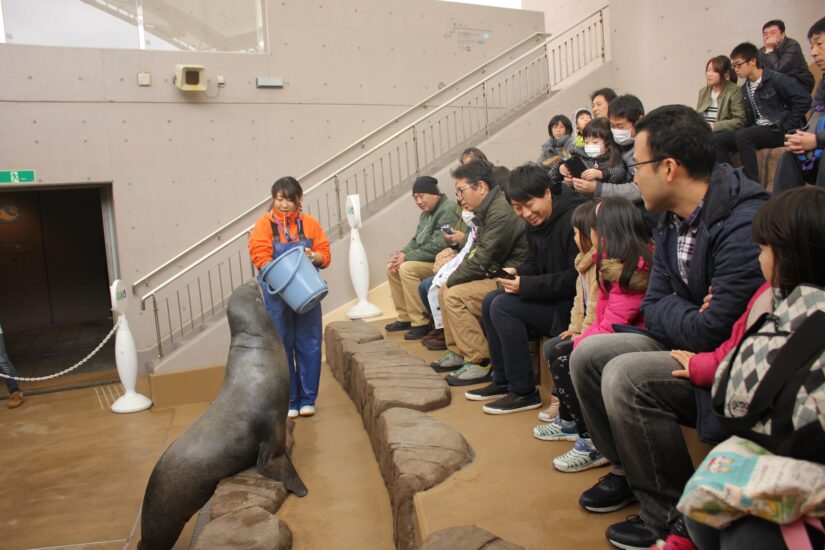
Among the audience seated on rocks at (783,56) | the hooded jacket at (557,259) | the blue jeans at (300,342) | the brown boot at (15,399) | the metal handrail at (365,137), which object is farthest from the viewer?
the metal handrail at (365,137)

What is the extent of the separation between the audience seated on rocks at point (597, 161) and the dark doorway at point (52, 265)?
8.61 meters

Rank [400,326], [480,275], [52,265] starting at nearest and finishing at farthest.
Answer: [480,275] < [400,326] < [52,265]

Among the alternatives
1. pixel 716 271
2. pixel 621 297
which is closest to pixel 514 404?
pixel 621 297

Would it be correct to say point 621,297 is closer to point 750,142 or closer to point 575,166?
point 575,166

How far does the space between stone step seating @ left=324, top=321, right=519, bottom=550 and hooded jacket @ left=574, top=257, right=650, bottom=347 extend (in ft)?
2.67

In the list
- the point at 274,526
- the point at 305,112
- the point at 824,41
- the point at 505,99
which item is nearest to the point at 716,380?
the point at 274,526

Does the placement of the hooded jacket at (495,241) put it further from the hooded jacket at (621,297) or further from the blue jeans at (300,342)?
the hooded jacket at (621,297)

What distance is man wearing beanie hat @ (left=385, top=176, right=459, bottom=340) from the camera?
575 cm

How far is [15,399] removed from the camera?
6625 millimetres

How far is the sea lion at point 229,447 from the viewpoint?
333 centimetres

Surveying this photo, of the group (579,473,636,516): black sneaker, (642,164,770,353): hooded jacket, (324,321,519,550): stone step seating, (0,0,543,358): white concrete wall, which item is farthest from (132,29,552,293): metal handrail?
(642,164,770,353): hooded jacket

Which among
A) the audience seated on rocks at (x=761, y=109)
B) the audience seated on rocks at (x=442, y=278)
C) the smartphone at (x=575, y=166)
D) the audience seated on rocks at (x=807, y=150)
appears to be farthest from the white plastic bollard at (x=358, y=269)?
the audience seated on rocks at (x=807, y=150)

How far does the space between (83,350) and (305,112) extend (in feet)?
15.1

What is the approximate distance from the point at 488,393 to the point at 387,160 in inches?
204
